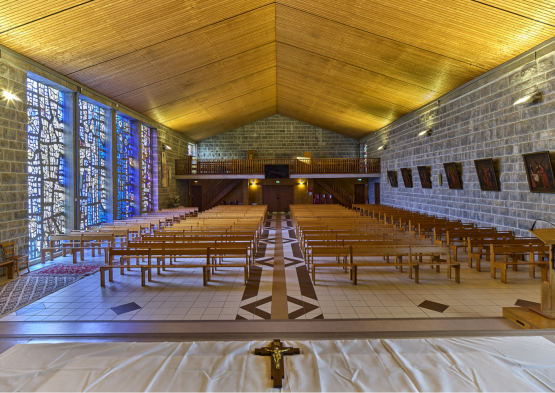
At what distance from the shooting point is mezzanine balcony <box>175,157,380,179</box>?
1812 cm

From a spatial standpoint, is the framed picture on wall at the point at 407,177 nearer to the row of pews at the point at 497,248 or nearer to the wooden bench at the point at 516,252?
the row of pews at the point at 497,248

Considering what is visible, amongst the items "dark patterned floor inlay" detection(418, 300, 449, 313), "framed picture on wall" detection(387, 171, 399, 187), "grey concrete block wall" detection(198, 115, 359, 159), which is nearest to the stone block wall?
"grey concrete block wall" detection(198, 115, 359, 159)

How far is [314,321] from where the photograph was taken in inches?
162

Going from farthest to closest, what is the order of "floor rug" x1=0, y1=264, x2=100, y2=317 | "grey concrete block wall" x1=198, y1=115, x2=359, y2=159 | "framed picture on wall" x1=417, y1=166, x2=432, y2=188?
"grey concrete block wall" x1=198, y1=115, x2=359, y2=159, "framed picture on wall" x1=417, y1=166, x2=432, y2=188, "floor rug" x1=0, y1=264, x2=100, y2=317

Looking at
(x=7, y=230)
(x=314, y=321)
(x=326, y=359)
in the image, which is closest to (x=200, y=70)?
(x=7, y=230)

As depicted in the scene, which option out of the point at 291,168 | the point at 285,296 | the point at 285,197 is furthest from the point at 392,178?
the point at 285,296

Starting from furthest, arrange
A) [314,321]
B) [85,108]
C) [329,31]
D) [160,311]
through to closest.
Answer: [85,108] < [329,31] < [160,311] < [314,321]

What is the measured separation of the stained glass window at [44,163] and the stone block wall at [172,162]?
255 inches

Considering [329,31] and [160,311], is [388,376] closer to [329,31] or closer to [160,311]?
[160,311]

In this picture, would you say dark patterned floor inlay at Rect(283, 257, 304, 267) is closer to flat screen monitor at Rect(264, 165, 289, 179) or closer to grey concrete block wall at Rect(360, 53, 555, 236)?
grey concrete block wall at Rect(360, 53, 555, 236)

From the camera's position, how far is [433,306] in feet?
15.2

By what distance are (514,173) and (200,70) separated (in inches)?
380

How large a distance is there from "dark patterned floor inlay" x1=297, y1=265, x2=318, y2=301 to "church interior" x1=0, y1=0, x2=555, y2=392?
0.18 ft

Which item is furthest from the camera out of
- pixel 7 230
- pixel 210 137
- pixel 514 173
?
pixel 210 137
